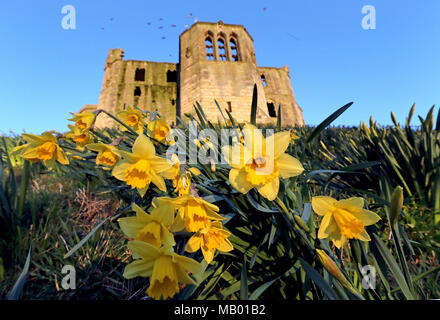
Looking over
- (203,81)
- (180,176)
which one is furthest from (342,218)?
(203,81)

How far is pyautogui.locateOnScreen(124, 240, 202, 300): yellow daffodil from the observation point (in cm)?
52

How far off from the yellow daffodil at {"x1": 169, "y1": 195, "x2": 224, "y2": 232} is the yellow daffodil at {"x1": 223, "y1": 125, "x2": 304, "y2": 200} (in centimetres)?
11

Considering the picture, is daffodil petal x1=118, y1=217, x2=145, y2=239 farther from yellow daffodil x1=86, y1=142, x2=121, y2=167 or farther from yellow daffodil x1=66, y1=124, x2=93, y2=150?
yellow daffodil x1=66, y1=124, x2=93, y2=150

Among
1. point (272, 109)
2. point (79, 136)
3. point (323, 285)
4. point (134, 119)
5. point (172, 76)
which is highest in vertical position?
point (172, 76)

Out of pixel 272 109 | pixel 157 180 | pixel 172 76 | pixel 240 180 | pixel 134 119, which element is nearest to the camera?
pixel 240 180

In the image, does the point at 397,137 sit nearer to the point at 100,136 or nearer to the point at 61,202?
the point at 100,136

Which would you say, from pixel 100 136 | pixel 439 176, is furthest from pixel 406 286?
pixel 100 136

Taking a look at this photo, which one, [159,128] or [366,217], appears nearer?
[366,217]

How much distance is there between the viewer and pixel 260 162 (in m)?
0.56

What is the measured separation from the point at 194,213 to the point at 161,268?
0.16 metres

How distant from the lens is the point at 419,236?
1.21 m

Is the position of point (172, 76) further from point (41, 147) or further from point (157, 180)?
point (157, 180)

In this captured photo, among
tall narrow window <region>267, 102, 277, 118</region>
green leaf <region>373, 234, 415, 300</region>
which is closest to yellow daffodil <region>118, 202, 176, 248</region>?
green leaf <region>373, 234, 415, 300</region>
